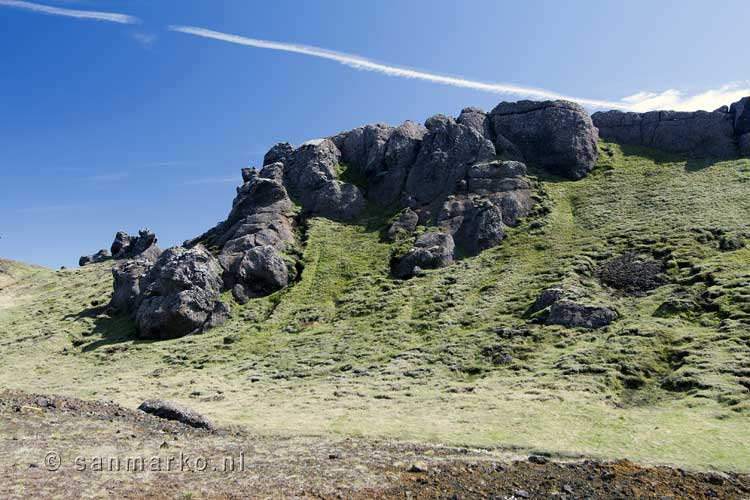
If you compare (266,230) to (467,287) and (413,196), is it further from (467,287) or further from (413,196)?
(467,287)

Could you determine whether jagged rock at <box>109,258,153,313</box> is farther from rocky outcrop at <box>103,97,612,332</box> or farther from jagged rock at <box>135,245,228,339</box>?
jagged rock at <box>135,245,228,339</box>

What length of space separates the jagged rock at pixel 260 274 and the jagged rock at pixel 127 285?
46.0ft

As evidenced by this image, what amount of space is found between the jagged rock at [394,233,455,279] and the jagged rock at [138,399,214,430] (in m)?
38.7

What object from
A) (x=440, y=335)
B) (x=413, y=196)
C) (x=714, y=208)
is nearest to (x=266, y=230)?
(x=413, y=196)

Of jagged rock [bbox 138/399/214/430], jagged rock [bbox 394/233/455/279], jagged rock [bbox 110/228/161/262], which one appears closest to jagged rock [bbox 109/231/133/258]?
jagged rock [bbox 110/228/161/262]

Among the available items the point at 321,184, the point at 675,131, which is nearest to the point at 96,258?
the point at 321,184

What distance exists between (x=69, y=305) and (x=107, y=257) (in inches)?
1984

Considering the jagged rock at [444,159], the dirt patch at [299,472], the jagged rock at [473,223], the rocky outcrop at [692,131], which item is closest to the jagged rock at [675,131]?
the rocky outcrop at [692,131]

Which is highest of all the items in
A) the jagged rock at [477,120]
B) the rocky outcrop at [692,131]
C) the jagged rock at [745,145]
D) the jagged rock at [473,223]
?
the jagged rock at [477,120]

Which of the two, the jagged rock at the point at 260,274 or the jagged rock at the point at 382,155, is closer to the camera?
the jagged rock at the point at 260,274

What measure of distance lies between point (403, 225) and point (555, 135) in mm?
30407

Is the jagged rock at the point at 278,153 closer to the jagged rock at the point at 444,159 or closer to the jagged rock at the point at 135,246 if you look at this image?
the jagged rock at the point at 444,159

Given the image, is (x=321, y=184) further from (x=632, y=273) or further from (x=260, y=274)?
(x=632, y=273)

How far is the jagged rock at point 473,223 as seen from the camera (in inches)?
2596
